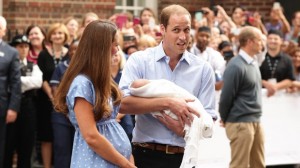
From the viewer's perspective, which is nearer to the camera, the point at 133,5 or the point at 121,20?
the point at 121,20

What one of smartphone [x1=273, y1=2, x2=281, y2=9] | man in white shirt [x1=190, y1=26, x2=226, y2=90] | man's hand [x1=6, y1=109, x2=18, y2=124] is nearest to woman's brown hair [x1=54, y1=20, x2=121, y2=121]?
man's hand [x1=6, y1=109, x2=18, y2=124]

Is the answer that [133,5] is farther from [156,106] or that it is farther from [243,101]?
[156,106]

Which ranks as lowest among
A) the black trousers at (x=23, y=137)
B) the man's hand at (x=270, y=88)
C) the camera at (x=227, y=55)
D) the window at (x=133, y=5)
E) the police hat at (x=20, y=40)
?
the black trousers at (x=23, y=137)

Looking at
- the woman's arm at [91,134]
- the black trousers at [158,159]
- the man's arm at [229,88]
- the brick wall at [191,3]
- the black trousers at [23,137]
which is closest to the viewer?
the woman's arm at [91,134]

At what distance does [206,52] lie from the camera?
1192 centimetres

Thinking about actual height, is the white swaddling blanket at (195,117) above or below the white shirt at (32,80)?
above

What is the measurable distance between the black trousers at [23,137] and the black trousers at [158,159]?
4.69 metres

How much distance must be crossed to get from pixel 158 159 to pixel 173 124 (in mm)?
375

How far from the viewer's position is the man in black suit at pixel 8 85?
9844mm

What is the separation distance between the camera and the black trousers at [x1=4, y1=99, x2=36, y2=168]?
10.5m

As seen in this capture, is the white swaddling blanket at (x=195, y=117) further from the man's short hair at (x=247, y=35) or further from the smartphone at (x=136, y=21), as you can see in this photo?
the smartphone at (x=136, y=21)

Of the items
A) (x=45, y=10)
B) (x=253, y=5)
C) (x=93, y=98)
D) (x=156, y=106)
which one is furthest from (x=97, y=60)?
(x=253, y=5)

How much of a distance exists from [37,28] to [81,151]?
612cm

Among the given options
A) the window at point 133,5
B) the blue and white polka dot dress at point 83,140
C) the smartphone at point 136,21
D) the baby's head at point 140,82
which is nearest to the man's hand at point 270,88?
the smartphone at point 136,21
